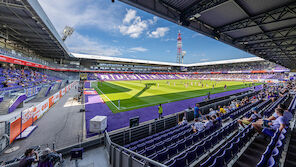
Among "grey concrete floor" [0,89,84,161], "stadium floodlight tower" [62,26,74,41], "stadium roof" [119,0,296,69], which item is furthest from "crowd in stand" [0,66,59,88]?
"stadium floodlight tower" [62,26,74,41]

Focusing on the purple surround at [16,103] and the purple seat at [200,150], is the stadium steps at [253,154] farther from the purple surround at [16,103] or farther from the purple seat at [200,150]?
the purple surround at [16,103]

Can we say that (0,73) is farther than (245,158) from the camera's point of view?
Yes

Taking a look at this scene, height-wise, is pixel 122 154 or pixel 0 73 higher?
pixel 0 73

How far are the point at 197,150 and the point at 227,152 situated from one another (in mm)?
1006

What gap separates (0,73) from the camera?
17484 millimetres

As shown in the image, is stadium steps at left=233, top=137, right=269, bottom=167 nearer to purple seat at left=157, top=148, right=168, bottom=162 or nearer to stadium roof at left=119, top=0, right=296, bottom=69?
purple seat at left=157, top=148, right=168, bottom=162

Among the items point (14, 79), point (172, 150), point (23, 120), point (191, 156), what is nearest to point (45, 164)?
point (172, 150)

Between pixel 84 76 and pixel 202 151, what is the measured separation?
35.1 metres

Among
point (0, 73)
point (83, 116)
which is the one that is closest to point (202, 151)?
point (83, 116)

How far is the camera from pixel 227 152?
383 cm

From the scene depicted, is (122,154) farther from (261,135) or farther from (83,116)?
(83,116)

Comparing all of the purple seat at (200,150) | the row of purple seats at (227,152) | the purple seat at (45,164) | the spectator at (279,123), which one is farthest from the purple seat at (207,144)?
the purple seat at (45,164)

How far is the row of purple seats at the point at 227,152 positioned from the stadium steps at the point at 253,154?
231 millimetres

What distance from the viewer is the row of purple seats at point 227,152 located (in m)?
3.35
